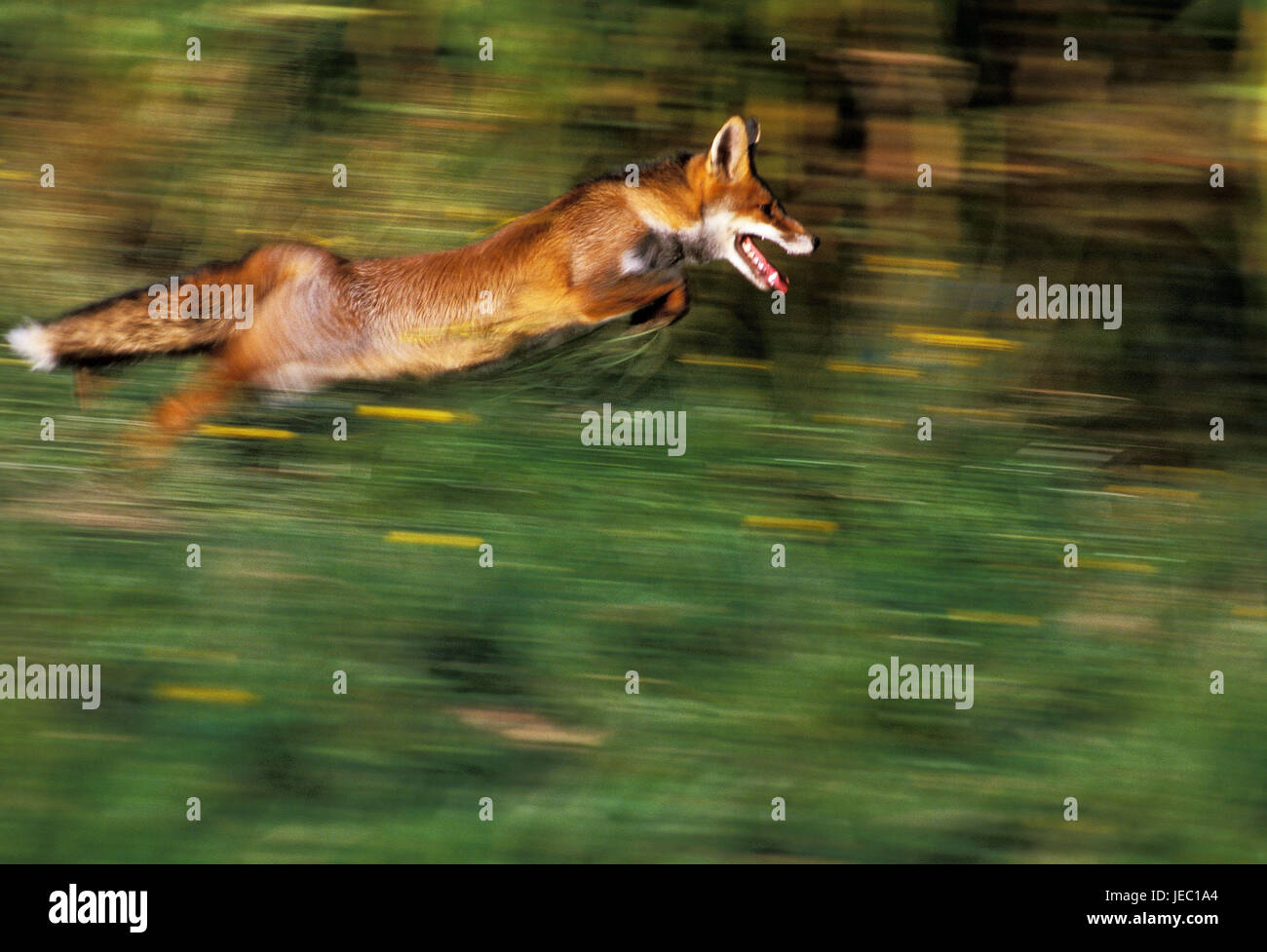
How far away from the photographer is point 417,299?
512 centimetres

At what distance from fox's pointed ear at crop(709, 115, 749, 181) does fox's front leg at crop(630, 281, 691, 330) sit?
0.47 metres

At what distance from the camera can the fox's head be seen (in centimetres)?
518

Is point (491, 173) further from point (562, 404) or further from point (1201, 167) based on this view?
point (1201, 167)

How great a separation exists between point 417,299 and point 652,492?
123cm

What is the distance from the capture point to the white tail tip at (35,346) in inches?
202

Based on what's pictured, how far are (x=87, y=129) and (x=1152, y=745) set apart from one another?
16.2 ft

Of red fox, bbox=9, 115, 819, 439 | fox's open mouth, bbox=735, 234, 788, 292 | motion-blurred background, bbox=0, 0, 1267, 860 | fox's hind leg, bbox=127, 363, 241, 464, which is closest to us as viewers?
motion-blurred background, bbox=0, 0, 1267, 860

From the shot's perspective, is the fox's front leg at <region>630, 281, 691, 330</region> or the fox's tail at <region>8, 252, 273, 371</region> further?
the fox's front leg at <region>630, 281, 691, 330</region>

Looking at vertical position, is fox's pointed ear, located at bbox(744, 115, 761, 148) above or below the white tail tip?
above

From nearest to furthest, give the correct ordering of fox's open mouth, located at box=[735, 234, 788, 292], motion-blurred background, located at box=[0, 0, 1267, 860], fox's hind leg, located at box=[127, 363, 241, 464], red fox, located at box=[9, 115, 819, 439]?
motion-blurred background, located at box=[0, 0, 1267, 860] → fox's hind leg, located at box=[127, 363, 241, 464] → red fox, located at box=[9, 115, 819, 439] → fox's open mouth, located at box=[735, 234, 788, 292]

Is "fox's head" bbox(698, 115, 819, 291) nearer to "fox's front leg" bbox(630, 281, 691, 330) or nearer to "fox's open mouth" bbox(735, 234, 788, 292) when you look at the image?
"fox's open mouth" bbox(735, 234, 788, 292)

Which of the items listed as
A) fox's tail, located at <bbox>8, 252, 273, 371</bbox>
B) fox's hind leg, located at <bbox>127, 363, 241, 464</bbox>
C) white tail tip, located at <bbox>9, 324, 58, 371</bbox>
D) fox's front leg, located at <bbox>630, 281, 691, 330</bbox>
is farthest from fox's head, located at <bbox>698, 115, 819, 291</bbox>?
white tail tip, located at <bbox>9, 324, 58, 371</bbox>

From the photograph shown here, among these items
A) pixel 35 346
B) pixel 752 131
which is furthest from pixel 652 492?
pixel 35 346

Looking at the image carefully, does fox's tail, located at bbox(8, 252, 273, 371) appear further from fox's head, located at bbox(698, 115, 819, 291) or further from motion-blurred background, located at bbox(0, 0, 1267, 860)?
fox's head, located at bbox(698, 115, 819, 291)
